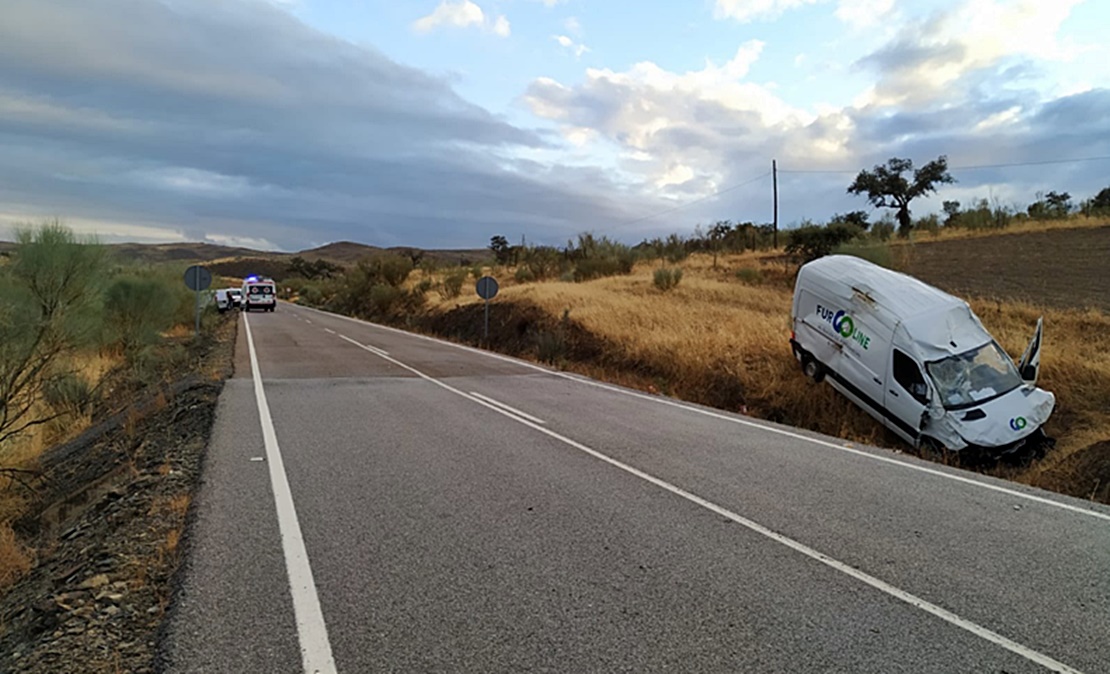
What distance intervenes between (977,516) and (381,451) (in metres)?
6.09

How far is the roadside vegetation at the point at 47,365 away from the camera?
10.1 metres

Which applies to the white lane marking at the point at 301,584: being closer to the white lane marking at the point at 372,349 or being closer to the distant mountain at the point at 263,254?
the white lane marking at the point at 372,349

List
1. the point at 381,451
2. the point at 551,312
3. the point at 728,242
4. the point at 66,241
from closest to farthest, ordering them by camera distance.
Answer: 1. the point at 381,451
2. the point at 66,241
3. the point at 551,312
4. the point at 728,242

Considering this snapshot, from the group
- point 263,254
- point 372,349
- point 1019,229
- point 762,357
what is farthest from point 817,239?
point 263,254

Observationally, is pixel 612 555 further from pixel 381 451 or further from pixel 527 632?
pixel 381 451

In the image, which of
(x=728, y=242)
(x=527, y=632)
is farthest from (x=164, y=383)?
(x=728, y=242)

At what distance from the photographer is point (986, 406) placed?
9.99 metres

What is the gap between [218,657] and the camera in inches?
133

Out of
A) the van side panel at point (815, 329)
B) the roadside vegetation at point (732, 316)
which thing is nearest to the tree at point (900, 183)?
the roadside vegetation at point (732, 316)

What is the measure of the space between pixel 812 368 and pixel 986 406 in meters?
3.90

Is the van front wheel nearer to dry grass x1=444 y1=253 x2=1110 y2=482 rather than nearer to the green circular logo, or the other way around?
dry grass x1=444 y1=253 x2=1110 y2=482

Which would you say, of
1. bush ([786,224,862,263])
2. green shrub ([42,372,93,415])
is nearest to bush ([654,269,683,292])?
bush ([786,224,862,263])

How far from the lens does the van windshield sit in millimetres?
10195

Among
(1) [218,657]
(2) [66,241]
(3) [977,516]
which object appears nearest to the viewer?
(1) [218,657]
